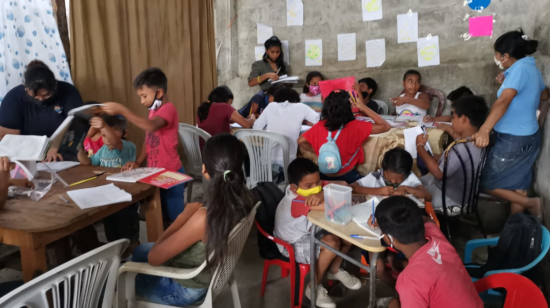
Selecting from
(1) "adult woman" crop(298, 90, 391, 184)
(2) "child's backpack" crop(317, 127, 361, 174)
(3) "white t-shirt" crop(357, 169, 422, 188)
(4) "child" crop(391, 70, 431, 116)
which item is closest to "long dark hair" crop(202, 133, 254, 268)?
(3) "white t-shirt" crop(357, 169, 422, 188)

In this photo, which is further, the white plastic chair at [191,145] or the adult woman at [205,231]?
the white plastic chair at [191,145]

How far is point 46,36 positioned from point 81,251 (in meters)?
1.81

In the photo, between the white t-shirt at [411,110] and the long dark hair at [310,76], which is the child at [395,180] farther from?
the long dark hair at [310,76]

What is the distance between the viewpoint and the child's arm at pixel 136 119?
199 cm

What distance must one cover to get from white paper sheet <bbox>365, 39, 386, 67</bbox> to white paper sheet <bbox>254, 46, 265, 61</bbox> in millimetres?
1459

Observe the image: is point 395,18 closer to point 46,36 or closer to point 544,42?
point 544,42

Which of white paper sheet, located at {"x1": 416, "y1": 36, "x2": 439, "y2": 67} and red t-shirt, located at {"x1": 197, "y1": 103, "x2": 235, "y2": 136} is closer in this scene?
red t-shirt, located at {"x1": 197, "y1": 103, "x2": 235, "y2": 136}

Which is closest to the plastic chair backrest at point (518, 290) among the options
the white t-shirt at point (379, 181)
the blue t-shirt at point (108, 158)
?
the white t-shirt at point (379, 181)

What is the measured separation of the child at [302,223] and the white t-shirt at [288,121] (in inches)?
39.3

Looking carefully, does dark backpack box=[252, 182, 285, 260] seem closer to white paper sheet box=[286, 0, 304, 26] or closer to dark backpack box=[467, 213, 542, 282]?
dark backpack box=[467, 213, 542, 282]

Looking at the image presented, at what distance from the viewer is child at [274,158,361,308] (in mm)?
1948

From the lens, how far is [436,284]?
4.17 ft

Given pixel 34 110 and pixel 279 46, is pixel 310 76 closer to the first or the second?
pixel 279 46

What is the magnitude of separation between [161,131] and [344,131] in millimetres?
1210
